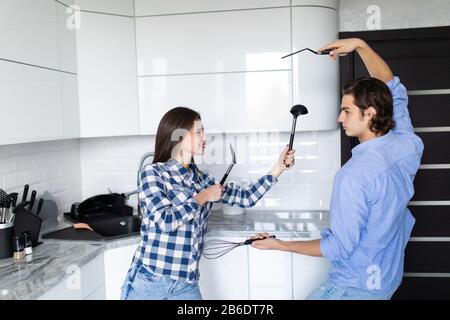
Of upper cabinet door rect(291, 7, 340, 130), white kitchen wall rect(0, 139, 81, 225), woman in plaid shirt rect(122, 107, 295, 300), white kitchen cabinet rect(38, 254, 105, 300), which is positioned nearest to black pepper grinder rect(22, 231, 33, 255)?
A: white kitchen cabinet rect(38, 254, 105, 300)

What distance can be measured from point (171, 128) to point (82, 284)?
730mm

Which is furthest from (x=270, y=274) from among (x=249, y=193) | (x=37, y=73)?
(x=37, y=73)

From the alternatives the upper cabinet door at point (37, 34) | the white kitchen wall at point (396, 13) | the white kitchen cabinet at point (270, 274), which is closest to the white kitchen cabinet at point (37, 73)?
the upper cabinet door at point (37, 34)

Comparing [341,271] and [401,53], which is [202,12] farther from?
[341,271]

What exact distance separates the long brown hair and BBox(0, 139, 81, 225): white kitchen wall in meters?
0.88

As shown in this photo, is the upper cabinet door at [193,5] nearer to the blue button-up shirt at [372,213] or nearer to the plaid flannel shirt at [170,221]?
the plaid flannel shirt at [170,221]

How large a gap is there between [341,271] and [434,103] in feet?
4.78

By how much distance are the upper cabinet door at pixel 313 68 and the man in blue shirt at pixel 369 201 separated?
0.86 meters

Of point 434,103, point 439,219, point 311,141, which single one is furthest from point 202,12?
point 439,219

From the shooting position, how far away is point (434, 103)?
2.47 meters

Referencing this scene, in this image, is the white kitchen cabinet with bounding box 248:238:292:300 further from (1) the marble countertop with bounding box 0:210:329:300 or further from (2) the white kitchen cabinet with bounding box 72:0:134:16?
(2) the white kitchen cabinet with bounding box 72:0:134:16

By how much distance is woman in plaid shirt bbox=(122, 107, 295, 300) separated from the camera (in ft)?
5.00
